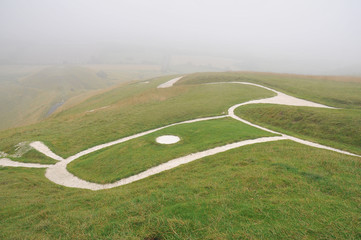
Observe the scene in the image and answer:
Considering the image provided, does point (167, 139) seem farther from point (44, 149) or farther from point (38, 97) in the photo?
point (38, 97)

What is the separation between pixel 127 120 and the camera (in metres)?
36.9

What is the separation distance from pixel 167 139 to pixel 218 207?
17183mm

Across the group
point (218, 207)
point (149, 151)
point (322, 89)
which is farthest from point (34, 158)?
point (322, 89)

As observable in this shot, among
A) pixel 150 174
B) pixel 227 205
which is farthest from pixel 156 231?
pixel 150 174

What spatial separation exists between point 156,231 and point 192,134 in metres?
19.3

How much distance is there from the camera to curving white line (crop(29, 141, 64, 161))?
25.4 metres

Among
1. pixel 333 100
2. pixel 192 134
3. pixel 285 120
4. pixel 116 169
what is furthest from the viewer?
pixel 333 100

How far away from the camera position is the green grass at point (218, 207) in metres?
7.62

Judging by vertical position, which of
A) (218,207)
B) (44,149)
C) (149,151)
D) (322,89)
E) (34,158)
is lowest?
(34,158)

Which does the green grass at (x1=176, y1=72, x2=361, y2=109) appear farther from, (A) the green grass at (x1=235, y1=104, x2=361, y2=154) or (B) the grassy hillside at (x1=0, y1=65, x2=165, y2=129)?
(B) the grassy hillside at (x1=0, y1=65, x2=165, y2=129)

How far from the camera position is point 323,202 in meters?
9.49

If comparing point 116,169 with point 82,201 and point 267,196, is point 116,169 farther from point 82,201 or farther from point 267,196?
point 267,196

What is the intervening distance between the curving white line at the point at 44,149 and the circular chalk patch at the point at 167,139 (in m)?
12.7

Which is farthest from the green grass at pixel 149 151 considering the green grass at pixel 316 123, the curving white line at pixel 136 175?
the green grass at pixel 316 123
